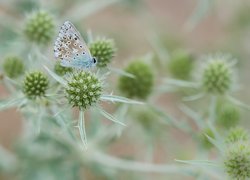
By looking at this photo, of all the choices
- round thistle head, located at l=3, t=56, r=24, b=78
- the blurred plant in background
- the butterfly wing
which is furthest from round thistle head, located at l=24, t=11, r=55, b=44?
the butterfly wing

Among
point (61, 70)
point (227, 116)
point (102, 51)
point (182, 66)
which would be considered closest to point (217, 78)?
point (227, 116)

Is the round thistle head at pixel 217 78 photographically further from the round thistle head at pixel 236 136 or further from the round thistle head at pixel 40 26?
the round thistle head at pixel 40 26

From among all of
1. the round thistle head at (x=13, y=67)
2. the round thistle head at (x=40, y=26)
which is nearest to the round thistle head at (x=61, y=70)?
the round thistle head at (x=13, y=67)

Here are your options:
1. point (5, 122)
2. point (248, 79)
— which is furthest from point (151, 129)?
point (5, 122)

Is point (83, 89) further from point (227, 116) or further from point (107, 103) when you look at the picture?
point (227, 116)

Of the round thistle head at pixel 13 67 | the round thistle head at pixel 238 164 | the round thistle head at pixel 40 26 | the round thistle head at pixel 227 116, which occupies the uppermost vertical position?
the round thistle head at pixel 40 26
